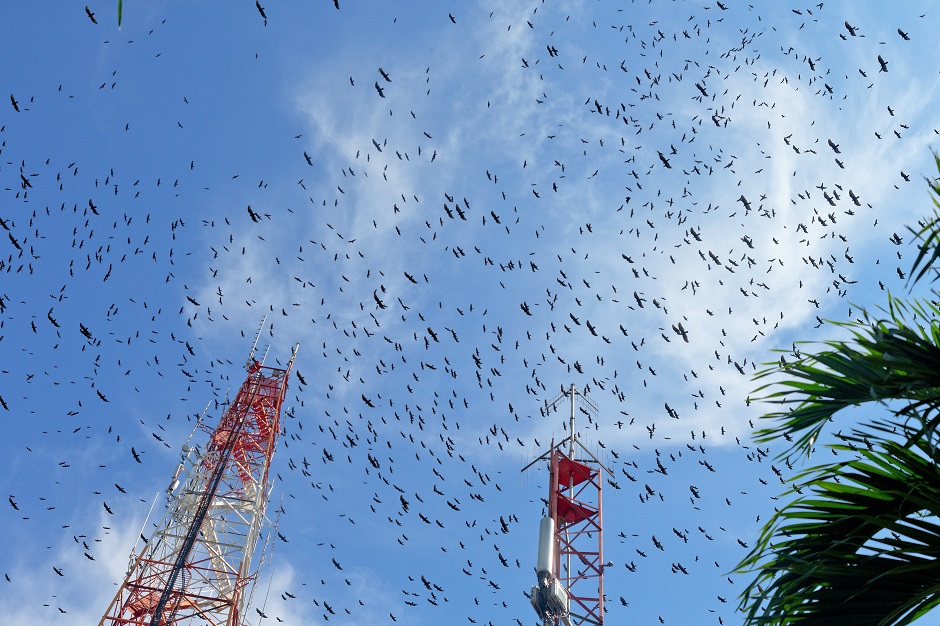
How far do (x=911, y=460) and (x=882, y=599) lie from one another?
127cm

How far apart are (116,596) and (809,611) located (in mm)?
44380

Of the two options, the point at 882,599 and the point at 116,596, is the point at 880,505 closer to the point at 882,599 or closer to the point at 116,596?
the point at 882,599

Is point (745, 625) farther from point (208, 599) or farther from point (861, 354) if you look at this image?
point (208, 599)

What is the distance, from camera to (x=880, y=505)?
7223 mm

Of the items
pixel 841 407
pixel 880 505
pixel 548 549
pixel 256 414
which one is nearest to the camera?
pixel 880 505

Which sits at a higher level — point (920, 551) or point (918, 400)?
point (918, 400)

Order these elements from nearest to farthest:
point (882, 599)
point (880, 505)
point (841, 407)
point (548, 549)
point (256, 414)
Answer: point (882, 599) < point (880, 505) < point (841, 407) < point (548, 549) < point (256, 414)

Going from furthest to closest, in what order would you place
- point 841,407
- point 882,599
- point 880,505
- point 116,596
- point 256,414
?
point 256,414 < point 116,596 < point 841,407 < point 880,505 < point 882,599

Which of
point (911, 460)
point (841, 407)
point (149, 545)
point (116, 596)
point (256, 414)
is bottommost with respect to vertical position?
point (911, 460)

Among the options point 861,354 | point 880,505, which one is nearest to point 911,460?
point 880,505

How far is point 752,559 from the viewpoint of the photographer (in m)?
7.76

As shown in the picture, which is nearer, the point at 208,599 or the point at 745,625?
the point at 745,625

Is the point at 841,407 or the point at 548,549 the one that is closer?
the point at 841,407

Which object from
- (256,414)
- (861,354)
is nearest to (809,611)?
(861,354)
